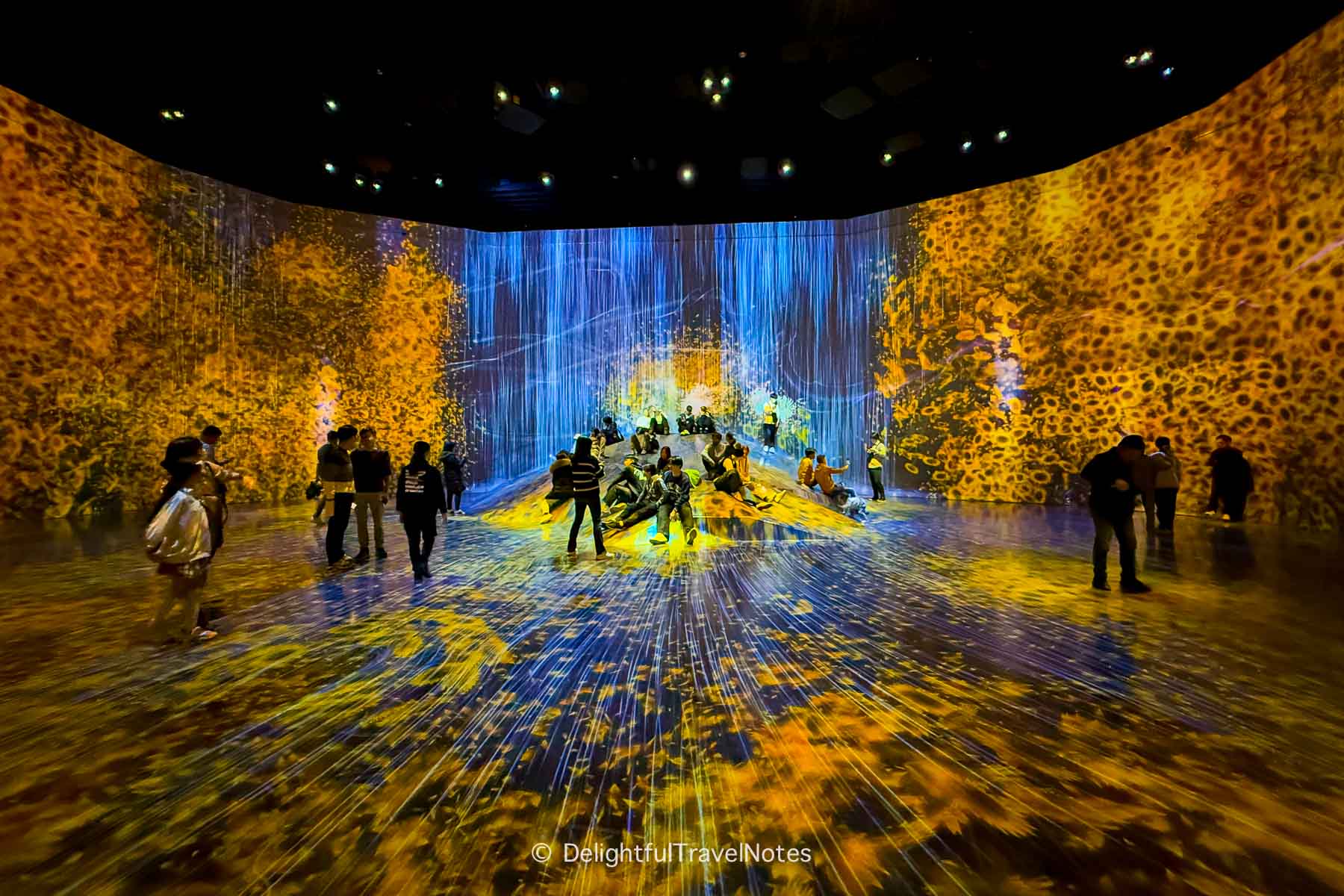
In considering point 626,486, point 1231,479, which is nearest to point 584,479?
point 626,486

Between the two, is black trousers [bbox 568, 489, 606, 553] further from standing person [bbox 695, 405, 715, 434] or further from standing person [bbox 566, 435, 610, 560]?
standing person [bbox 695, 405, 715, 434]

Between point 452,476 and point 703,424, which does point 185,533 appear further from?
point 703,424

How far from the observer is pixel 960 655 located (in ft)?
9.69

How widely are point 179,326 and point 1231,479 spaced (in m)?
18.3

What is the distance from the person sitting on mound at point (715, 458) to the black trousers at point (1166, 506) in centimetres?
586

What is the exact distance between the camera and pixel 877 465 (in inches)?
446

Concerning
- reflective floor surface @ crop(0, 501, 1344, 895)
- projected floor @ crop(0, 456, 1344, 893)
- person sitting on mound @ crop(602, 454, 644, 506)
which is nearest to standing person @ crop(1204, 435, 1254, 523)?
projected floor @ crop(0, 456, 1344, 893)

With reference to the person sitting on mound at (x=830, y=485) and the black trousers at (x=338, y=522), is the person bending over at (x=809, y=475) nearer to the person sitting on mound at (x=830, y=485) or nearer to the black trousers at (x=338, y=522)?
the person sitting on mound at (x=830, y=485)

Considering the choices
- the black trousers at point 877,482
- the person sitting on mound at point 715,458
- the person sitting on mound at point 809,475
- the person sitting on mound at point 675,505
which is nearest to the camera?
the person sitting on mound at point 675,505

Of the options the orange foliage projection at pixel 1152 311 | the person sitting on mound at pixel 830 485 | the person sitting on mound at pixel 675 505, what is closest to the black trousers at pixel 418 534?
the person sitting on mound at pixel 675 505

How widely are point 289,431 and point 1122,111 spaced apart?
59.2 ft

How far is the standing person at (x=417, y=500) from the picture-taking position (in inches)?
182

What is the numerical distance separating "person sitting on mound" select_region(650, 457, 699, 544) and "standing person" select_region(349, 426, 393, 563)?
3028mm

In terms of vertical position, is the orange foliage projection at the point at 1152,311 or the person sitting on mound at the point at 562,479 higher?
the orange foliage projection at the point at 1152,311
